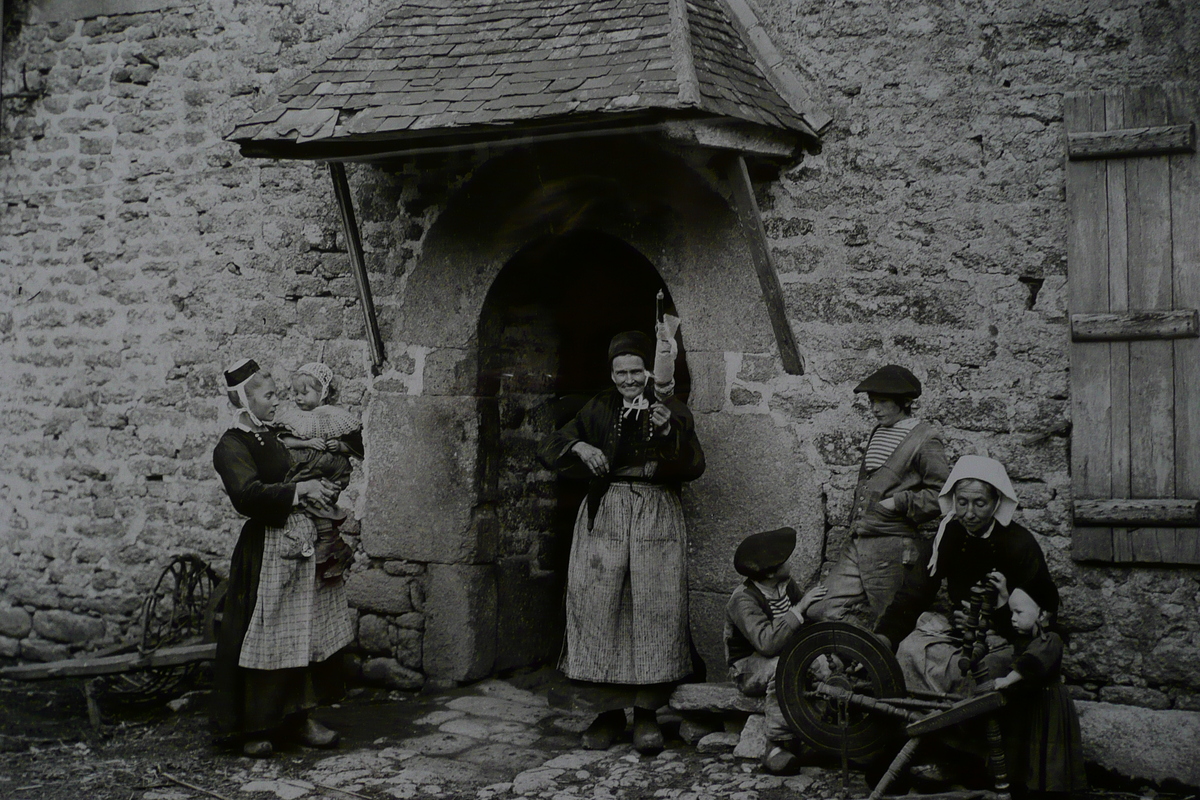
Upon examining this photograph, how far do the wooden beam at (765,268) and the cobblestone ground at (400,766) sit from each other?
1.79 m

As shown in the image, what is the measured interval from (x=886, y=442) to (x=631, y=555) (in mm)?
1176

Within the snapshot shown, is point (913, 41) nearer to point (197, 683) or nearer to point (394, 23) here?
point (394, 23)

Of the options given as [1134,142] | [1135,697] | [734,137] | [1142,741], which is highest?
[734,137]

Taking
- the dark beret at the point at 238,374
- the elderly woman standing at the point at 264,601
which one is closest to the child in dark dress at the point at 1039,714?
the elderly woman standing at the point at 264,601

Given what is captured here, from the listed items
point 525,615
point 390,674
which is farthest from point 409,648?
point 525,615

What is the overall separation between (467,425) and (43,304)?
295cm

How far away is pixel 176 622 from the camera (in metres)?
5.81

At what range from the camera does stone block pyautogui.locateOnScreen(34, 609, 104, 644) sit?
255 inches

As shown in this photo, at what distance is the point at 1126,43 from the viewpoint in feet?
14.8

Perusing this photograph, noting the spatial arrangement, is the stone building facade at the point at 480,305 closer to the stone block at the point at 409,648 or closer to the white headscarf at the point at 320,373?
the stone block at the point at 409,648

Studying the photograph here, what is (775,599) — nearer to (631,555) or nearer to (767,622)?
(767,622)

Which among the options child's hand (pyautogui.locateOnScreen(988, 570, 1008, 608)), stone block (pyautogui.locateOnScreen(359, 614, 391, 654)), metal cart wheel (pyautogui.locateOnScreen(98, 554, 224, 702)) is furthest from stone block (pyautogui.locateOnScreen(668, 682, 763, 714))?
metal cart wheel (pyautogui.locateOnScreen(98, 554, 224, 702))

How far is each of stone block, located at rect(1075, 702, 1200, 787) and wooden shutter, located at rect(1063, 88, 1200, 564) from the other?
2.01 ft

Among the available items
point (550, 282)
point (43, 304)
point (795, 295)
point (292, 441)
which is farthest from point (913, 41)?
point (43, 304)
